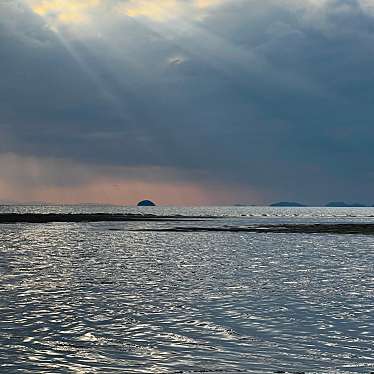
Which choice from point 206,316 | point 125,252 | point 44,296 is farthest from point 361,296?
point 125,252

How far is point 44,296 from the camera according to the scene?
25578 millimetres

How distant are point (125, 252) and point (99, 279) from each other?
20280mm

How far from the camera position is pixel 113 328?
61.7ft

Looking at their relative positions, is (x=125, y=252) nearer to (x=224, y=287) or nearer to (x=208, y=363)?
(x=224, y=287)

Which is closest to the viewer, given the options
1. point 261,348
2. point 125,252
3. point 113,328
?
point 261,348

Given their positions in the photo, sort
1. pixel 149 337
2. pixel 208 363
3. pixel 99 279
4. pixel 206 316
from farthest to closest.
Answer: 1. pixel 99 279
2. pixel 206 316
3. pixel 149 337
4. pixel 208 363

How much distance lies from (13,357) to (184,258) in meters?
32.5

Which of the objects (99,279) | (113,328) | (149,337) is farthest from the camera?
(99,279)

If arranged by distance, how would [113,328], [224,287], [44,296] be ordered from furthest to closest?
[224,287] < [44,296] < [113,328]

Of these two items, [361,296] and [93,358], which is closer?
[93,358]

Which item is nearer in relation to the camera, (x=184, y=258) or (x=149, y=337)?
(x=149, y=337)

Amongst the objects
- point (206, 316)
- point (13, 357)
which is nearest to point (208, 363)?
point (13, 357)

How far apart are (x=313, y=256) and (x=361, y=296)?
23025 mm

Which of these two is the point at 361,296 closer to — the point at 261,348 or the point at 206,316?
the point at 206,316
